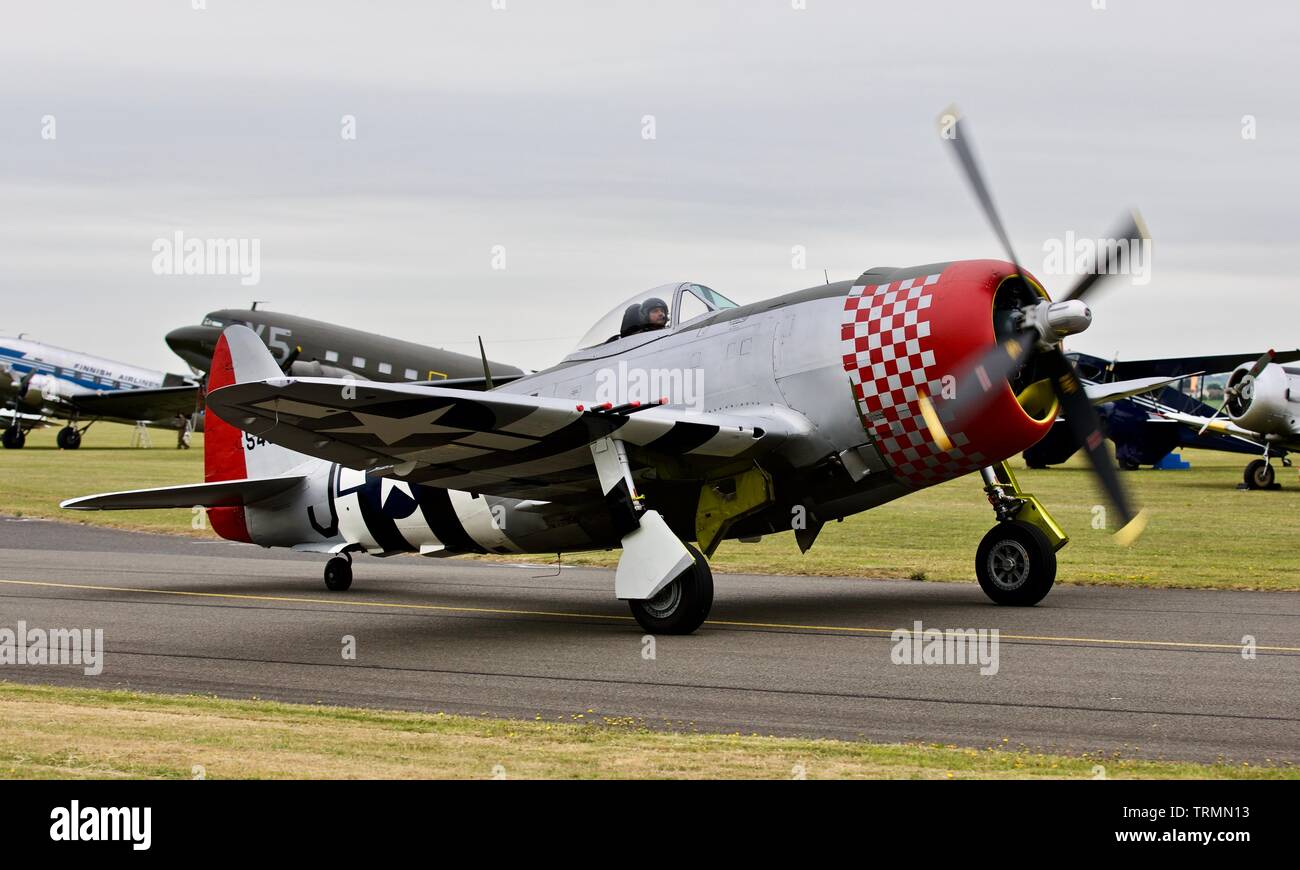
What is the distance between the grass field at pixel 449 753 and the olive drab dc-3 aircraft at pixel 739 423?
3113 mm

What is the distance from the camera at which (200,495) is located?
1545 centimetres

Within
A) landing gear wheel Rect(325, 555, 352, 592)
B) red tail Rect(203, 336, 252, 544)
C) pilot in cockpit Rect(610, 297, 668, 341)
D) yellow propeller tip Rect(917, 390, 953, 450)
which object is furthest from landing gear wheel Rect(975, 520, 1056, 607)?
red tail Rect(203, 336, 252, 544)

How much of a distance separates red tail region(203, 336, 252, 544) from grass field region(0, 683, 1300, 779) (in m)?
7.94

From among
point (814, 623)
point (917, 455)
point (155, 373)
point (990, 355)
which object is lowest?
point (814, 623)

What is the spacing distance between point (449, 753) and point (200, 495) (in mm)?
9514

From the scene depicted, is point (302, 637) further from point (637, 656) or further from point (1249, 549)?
point (1249, 549)

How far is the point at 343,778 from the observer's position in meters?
6.10

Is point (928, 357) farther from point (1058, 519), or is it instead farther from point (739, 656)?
point (1058, 519)

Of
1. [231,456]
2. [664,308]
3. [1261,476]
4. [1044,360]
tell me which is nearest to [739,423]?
[664,308]
